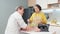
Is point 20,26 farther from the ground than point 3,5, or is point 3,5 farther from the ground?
point 3,5

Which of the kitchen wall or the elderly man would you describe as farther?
the kitchen wall

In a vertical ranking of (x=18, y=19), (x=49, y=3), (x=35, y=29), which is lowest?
(x=35, y=29)

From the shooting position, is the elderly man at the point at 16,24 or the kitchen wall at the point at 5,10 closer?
the elderly man at the point at 16,24

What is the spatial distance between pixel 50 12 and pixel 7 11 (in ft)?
5.17

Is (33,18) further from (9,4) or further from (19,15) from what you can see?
(9,4)

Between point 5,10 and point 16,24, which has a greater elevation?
point 5,10

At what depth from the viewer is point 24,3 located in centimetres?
539

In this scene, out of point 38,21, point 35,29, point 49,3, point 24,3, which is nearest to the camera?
point 35,29

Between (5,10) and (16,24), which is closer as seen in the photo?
(16,24)

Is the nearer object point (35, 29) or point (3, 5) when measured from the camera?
point (35, 29)

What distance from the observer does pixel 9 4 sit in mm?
5145

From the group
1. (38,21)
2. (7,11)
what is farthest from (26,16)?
(38,21)

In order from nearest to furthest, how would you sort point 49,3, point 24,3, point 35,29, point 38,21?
point 35,29
point 38,21
point 49,3
point 24,3

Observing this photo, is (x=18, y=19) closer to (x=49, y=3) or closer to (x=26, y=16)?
(x=49, y=3)
